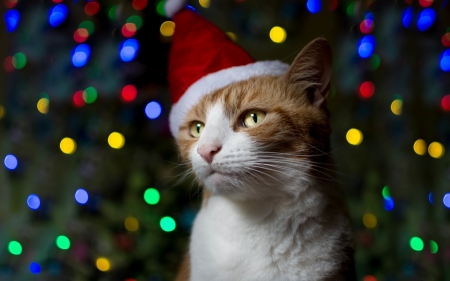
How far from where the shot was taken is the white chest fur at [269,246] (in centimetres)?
100

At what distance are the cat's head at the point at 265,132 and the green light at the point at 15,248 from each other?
123cm

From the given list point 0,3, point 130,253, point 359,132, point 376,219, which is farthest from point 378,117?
point 0,3

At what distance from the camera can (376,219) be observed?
6.63 feet

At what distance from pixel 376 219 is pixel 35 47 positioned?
1.83 metres

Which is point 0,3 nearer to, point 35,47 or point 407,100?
point 35,47

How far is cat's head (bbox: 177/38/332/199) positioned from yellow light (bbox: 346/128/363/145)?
100 cm

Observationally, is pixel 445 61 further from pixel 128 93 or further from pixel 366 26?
pixel 128 93

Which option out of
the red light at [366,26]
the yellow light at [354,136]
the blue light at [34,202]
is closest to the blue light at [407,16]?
the red light at [366,26]

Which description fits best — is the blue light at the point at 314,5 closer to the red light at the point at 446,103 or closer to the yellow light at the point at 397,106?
the yellow light at the point at 397,106

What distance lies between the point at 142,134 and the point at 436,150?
142 cm

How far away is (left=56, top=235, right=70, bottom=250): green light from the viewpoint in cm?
189

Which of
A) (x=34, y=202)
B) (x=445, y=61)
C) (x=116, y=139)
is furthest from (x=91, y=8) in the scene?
(x=445, y=61)

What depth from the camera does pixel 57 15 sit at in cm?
184

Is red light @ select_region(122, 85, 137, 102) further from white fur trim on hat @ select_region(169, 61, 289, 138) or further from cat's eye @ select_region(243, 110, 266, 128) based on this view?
cat's eye @ select_region(243, 110, 266, 128)
